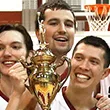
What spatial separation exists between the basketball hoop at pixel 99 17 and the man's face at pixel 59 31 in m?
2.42

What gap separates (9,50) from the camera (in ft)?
4.97

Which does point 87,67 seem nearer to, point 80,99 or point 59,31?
point 80,99

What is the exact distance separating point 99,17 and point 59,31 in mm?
2668

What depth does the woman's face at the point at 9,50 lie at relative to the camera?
1.51m

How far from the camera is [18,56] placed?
1.53 meters

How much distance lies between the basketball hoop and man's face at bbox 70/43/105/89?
265cm

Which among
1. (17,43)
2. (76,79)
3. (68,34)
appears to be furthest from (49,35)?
(76,79)

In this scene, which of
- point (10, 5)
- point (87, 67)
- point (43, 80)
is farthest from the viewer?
point (10, 5)

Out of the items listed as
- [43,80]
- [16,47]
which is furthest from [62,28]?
[43,80]

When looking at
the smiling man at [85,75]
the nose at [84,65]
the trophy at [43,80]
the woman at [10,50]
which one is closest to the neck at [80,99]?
the smiling man at [85,75]

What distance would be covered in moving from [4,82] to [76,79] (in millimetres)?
335

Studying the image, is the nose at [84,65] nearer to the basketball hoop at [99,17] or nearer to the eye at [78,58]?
the eye at [78,58]

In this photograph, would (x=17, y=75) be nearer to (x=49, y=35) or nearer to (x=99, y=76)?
(x=99, y=76)

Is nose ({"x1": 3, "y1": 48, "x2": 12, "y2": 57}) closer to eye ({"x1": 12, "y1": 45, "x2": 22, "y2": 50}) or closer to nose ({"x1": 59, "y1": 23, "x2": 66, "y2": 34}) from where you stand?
eye ({"x1": 12, "y1": 45, "x2": 22, "y2": 50})
